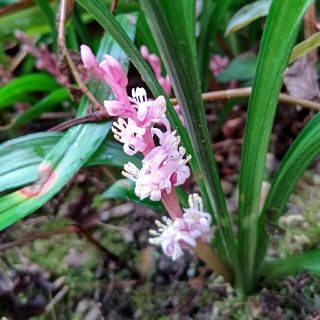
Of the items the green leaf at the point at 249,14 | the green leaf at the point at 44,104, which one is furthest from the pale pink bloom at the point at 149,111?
the green leaf at the point at 44,104

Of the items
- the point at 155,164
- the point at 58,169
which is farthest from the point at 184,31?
the point at 58,169

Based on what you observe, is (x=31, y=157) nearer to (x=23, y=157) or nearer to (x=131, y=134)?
(x=23, y=157)

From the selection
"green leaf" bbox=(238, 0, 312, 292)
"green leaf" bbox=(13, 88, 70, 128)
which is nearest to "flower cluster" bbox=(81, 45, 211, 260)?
"green leaf" bbox=(238, 0, 312, 292)

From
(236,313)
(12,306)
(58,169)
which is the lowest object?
(236,313)

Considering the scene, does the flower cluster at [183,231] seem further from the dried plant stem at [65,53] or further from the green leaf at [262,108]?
the dried plant stem at [65,53]

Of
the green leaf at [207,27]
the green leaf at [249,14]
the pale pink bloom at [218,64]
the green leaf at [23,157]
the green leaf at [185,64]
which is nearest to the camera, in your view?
the green leaf at [185,64]

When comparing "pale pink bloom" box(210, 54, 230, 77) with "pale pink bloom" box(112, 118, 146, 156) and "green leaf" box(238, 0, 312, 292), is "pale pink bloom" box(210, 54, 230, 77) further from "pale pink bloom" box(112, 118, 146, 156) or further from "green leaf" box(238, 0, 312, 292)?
"pale pink bloom" box(112, 118, 146, 156)

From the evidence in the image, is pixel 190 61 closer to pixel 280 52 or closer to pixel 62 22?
pixel 280 52
